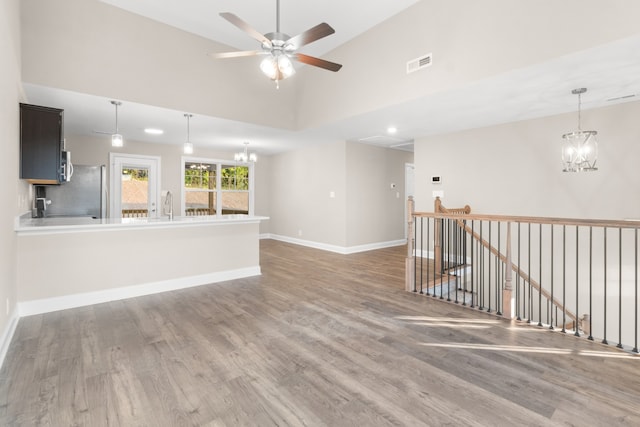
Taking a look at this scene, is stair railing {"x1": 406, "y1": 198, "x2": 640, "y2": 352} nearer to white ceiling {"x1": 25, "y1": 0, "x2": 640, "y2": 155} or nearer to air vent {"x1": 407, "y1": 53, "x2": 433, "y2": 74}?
white ceiling {"x1": 25, "y1": 0, "x2": 640, "y2": 155}

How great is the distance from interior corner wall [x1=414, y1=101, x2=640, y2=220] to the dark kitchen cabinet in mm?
5896

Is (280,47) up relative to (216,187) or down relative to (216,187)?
up

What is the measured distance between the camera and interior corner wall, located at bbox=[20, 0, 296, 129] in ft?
11.5

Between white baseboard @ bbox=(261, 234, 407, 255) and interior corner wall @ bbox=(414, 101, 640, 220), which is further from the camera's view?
white baseboard @ bbox=(261, 234, 407, 255)


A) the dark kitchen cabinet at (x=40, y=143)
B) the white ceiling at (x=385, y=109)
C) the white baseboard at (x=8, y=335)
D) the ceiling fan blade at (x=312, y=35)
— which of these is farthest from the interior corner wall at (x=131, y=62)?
the white baseboard at (x=8, y=335)

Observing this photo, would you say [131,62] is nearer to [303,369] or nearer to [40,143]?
[40,143]

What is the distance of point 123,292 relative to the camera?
3812 mm

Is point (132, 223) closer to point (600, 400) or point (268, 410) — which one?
point (268, 410)

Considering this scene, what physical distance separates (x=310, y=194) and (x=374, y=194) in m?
1.57

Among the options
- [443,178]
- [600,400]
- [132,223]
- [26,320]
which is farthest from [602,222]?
[26,320]

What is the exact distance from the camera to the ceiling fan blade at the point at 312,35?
257cm

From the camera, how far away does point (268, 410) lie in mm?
1812

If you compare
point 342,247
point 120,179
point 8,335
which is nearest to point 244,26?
point 8,335

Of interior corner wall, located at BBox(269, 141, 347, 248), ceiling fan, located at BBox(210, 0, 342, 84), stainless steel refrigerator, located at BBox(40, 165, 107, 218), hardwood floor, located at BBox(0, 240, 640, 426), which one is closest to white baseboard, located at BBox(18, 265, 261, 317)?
hardwood floor, located at BBox(0, 240, 640, 426)
